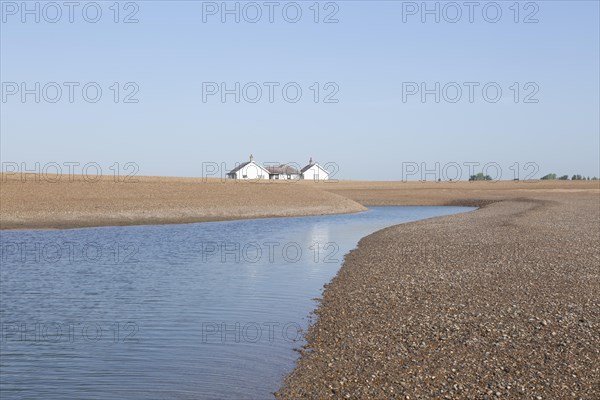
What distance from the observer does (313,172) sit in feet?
607

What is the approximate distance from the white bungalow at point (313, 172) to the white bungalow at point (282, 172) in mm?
5777

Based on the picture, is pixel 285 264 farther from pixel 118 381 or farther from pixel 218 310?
pixel 118 381

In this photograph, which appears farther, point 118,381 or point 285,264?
point 285,264

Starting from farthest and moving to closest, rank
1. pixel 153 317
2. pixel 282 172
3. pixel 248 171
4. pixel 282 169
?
pixel 282 169 < pixel 282 172 < pixel 248 171 < pixel 153 317

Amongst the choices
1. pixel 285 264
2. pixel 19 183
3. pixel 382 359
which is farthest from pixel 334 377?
pixel 19 183

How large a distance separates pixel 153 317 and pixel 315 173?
16757cm

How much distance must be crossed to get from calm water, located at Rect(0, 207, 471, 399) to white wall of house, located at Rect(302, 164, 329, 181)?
145 metres

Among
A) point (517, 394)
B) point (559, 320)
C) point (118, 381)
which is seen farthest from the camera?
point (559, 320)

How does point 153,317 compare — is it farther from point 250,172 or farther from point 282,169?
point 282,169

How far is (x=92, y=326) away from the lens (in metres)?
17.5

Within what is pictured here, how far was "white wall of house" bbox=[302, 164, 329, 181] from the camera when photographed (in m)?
184

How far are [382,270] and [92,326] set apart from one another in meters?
12.4

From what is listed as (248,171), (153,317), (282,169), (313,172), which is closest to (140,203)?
(153,317)

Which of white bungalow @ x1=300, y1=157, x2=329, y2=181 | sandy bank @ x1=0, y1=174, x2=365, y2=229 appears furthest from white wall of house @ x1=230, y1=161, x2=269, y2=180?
sandy bank @ x1=0, y1=174, x2=365, y2=229
